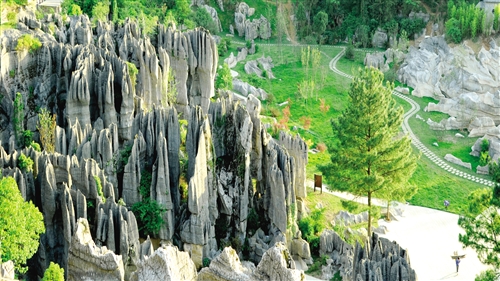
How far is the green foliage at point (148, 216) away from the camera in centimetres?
3983

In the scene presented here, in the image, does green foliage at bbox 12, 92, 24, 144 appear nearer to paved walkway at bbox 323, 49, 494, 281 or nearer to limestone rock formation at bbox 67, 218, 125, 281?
limestone rock formation at bbox 67, 218, 125, 281

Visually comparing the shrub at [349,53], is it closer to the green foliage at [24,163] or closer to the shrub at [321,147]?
the shrub at [321,147]

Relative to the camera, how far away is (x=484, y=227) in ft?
104

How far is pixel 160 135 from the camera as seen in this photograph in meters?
40.0

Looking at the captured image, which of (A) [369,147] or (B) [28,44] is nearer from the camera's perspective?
(A) [369,147]

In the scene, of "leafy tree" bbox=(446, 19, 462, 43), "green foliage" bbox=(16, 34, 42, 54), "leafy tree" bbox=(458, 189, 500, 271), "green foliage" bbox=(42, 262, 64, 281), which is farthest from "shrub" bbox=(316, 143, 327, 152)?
"green foliage" bbox=(42, 262, 64, 281)

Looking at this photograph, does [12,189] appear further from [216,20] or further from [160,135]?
[216,20]

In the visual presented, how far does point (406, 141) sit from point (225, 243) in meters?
12.8

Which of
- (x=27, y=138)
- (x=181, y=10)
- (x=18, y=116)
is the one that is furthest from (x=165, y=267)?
(x=181, y=10)

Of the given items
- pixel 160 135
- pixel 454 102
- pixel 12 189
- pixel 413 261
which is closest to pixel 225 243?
pixel 160 135

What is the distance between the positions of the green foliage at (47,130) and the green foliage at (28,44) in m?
5.52

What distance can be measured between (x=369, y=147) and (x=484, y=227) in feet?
43.2

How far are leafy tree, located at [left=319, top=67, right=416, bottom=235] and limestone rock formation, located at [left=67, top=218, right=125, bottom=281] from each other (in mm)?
21667

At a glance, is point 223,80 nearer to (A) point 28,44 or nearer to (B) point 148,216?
(A) point 28,44
